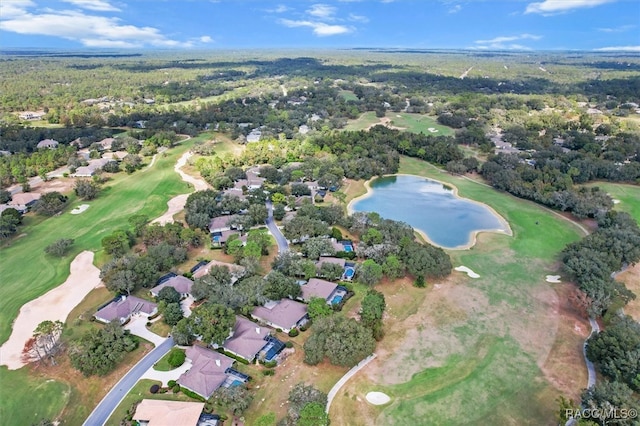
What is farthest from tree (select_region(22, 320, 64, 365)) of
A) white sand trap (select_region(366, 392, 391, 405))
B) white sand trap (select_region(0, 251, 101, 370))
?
white sand trap (select_region(366, 392, 391, 405))

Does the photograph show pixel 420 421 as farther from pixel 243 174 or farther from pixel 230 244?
pixel 243 174

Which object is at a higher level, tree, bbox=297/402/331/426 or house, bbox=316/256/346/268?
house, bbox=316/256/346/268

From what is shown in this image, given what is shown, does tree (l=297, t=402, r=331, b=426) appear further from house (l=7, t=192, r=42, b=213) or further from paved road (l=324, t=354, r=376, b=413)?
house (l=7, t=192, r=42, b=213)

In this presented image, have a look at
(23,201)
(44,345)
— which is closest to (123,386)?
(44,345)

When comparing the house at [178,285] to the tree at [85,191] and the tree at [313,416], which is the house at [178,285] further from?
the tree at [85,191]

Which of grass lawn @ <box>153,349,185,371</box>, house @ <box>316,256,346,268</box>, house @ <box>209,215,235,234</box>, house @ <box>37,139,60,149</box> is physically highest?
house @ <box>37,139,60,149</box>

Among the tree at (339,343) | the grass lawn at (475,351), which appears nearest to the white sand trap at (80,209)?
the tree at (339,343)

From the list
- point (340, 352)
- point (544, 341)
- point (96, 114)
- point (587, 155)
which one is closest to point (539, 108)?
point (587, 155)
